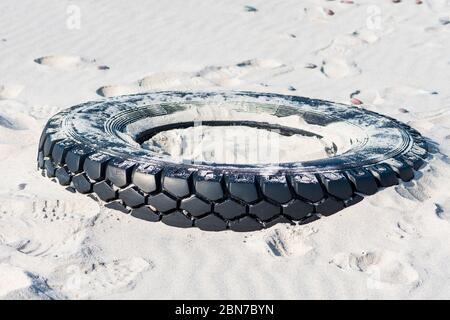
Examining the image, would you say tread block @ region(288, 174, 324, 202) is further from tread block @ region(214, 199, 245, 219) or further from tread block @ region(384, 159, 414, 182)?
tread block @ region(384, 159, 414, 182)

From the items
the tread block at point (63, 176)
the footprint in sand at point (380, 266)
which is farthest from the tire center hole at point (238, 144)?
Answer: the footprint in sand at point (380, 266)

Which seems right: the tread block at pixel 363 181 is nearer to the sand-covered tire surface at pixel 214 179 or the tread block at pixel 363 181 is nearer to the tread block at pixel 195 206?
the sand-covered tire surface at pixel 214 179

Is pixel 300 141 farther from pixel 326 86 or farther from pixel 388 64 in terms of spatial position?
pixel 388 64

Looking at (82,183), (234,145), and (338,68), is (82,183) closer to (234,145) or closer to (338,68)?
(234,145)

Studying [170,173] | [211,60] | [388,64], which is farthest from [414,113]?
[170,173]

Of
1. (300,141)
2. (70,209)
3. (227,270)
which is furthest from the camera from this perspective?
(300,141)
